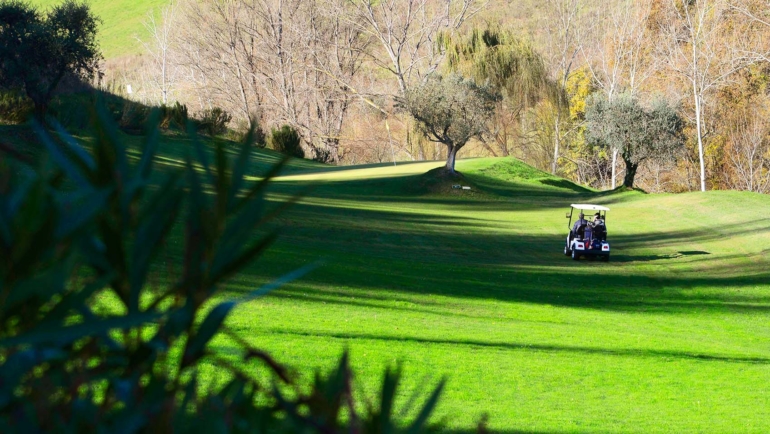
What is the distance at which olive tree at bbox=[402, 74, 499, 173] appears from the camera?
28.8 metres

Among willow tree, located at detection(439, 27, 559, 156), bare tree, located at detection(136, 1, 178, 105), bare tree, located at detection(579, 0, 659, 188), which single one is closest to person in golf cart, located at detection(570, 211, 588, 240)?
willow tree, located at detection(439, 27, 559, 156)

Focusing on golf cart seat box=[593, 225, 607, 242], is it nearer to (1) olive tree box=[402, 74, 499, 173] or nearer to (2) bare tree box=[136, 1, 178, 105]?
(1) olive tree box=[402, 74, 499, 173]

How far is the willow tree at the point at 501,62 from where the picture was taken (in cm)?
4362

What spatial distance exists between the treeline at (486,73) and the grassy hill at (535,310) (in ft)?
70.4

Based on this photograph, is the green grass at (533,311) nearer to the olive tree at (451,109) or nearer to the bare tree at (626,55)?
the olive tree at (451,109)

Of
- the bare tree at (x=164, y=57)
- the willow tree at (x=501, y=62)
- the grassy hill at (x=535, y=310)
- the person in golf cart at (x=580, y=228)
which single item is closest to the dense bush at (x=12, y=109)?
the grassy hill at (x=535, y=310)

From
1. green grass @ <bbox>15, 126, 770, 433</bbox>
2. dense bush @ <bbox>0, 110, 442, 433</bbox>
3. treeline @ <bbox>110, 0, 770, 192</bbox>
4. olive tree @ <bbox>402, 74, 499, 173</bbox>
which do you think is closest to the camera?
dense bush @ <bbox>0, 110, 442, 433</bbox>

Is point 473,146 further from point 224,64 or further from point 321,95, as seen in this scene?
point 224,64

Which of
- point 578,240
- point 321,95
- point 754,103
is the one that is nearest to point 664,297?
point 578,240

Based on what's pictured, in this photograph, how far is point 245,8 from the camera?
5138 cm

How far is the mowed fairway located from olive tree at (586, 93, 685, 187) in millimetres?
6727

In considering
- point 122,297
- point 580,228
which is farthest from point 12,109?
point 122,297

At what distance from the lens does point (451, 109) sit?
29.0 m

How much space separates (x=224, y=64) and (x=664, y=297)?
43.2 meters
